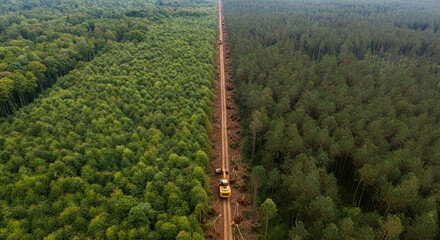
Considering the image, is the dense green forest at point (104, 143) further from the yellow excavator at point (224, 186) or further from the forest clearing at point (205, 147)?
the yellow excavator at point (224, 186)

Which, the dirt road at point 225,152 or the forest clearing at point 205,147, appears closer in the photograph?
the forest clearing at point 205,147

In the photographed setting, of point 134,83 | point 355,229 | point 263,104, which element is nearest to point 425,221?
point 355,229

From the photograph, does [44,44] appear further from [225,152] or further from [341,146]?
[341,146]

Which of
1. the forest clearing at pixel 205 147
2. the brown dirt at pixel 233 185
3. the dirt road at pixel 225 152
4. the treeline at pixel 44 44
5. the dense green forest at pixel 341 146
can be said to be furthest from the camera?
the treeline at pixel 44 44

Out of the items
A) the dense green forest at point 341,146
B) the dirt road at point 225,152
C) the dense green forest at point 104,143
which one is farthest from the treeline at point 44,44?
the dense green forest at point 341,146

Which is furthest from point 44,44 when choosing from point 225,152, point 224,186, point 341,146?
point 341,146

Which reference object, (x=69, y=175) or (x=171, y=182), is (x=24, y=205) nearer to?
(x=69, y=175)
